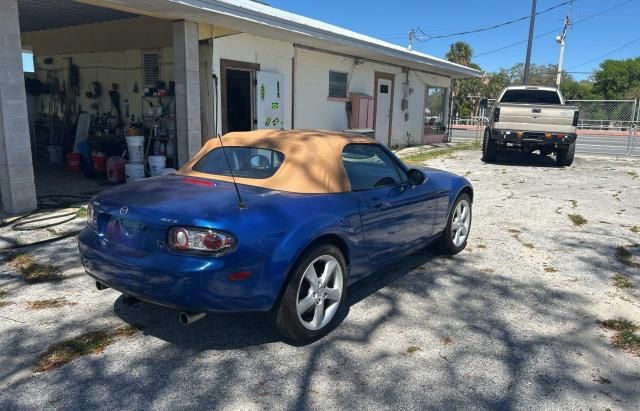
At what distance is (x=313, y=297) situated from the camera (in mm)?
3330

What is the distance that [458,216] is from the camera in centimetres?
532

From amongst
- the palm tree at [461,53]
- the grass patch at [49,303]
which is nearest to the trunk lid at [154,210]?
the grass patch at [49,303]

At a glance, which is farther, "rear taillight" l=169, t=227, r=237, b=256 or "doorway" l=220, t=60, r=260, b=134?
"doorway" l=220, t=60, r=260, b=134

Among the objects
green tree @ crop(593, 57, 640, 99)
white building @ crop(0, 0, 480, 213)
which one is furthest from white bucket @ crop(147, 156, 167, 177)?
green tree @ crop(593, 57, 640, 99)

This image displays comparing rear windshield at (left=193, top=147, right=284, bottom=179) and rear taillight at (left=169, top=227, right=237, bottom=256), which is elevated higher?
rear windshield at (left=193, top=147, right=284, bottom=179)

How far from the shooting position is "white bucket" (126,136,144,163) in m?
9.32

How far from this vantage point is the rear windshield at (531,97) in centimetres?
1385

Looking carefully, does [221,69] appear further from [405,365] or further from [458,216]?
[405,365]

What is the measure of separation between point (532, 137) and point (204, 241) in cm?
1187

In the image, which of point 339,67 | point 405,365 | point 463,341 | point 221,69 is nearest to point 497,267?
point 463,341

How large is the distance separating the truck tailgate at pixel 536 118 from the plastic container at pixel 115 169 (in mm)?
9256

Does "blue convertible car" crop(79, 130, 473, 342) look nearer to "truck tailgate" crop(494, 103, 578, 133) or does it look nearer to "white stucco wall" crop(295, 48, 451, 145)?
"white stucco wall" crop(295, 48, 451, 145)

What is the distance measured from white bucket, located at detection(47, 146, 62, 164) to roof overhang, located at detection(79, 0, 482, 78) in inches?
224

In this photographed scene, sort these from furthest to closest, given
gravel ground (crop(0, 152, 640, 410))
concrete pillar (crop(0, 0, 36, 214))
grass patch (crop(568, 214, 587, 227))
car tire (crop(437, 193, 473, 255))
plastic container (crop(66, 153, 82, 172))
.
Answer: plastic container (crop(66, 153, 82, 172)) < grass patch (crop(568, 214, 587, 227)) < concrete pillar (crop(0, 0, 36, 214)) < car tire (crop(437, 193, 473, 255)) < gravel ground (crop(0, 152, 640, 410))
